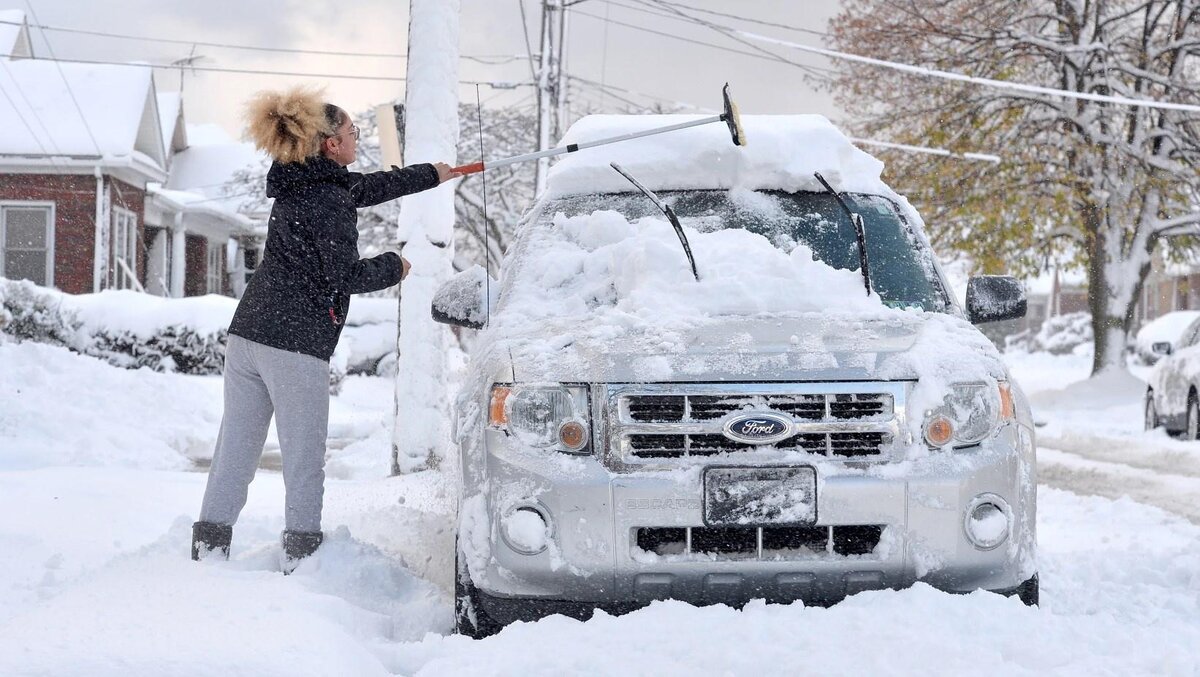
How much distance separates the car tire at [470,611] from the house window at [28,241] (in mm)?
22800

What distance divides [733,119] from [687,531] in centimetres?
214

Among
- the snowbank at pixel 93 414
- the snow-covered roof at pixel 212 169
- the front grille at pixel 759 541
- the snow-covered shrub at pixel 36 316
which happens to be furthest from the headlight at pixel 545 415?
the snow-covered roof at pixel 212 169

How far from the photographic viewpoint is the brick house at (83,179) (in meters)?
24.1

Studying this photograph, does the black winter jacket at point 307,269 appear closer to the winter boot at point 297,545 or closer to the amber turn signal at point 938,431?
the winter boot at point 297,545

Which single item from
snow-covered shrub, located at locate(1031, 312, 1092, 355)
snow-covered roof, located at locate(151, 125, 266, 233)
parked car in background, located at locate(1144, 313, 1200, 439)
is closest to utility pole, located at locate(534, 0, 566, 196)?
snow-covered roof, located at locate(151, 125, 266, 233)

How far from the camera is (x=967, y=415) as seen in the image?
3814 mm

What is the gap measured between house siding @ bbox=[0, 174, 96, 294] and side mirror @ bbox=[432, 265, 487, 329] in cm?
2139

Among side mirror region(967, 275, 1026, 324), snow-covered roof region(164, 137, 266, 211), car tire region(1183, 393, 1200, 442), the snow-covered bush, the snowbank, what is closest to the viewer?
side mirror region(967, 275, 1026, 324)

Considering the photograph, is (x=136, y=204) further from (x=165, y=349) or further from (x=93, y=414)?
(x=93, y=414)

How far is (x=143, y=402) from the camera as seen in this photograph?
1244 cm

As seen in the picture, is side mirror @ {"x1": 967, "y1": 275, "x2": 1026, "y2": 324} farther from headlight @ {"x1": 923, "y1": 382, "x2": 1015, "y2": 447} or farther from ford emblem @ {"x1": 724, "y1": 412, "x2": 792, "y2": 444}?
ford emblem @ {"x1": 724, "y1": 412, "x2": 792, "y2": 444}

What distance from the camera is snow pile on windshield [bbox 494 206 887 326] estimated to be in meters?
4.36

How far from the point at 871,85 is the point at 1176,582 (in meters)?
22.2

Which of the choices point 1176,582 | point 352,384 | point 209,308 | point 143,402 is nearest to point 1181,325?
point 352,384
